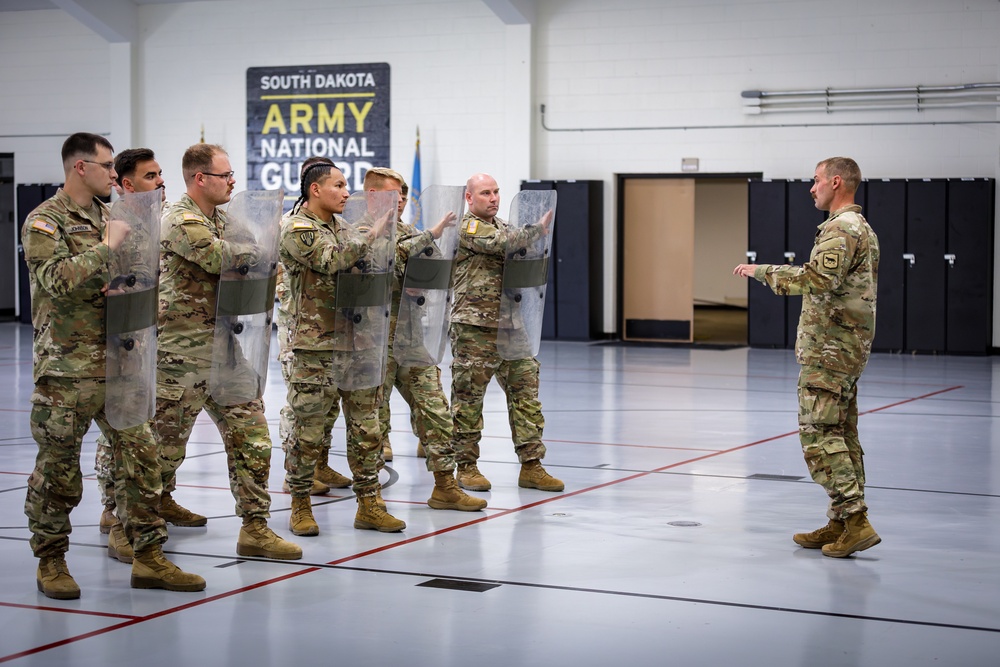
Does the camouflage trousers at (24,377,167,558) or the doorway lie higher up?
the doorway

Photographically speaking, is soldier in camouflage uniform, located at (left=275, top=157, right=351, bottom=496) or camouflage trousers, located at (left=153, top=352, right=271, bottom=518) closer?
camouflage trousers, located at (left=153, top=352, right=271, bottom=518)

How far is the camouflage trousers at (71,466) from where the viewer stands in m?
4.25

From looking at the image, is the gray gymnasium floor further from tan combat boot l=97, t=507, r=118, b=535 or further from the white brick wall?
the white brick wall

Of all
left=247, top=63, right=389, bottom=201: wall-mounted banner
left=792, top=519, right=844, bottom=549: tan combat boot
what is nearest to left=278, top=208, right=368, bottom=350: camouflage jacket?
left=792, top=519, right=844, bottom=549: tan combat boot

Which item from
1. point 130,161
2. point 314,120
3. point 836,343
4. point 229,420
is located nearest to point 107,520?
point 229,420

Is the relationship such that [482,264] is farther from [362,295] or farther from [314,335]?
[314,335]

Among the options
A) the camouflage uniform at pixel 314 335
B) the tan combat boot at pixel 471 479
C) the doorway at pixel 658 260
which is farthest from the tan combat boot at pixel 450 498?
the doorway at pixel 658 260

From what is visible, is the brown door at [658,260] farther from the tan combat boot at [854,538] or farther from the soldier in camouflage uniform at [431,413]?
the tan combat boot at [854,538]

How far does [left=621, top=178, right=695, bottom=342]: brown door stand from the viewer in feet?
56.0

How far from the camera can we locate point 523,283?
6.61m

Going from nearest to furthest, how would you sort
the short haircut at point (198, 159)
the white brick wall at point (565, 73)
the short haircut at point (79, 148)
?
1. the short haircut at point (79, 148)
2. the short haircut at point (198, 159)
3. the white brick wall at point (565, 73)

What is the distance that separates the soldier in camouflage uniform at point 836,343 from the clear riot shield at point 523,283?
1.66 m

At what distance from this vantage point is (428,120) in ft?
58.5

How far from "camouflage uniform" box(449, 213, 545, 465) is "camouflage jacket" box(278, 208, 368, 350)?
1.25 m
